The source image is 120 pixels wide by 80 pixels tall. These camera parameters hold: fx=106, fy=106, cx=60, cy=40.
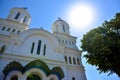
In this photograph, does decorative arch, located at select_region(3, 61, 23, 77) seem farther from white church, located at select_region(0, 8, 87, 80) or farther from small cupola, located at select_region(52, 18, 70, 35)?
small cupola, located at select_region(52, 18, 70, 35)

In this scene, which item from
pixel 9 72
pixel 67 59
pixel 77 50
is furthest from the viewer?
pixel 77 50

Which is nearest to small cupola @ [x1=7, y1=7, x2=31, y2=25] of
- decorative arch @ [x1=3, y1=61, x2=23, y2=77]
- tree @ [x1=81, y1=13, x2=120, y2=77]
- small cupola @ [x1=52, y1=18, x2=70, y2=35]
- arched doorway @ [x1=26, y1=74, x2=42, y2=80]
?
small cupola @ [x1=52, y1=18, x2=70, y2=35]

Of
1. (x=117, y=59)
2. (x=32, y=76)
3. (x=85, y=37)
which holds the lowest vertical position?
(x=32, y=76)

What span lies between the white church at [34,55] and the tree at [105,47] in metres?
5.16

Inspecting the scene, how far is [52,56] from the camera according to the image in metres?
17.9

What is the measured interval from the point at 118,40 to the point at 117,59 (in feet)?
6.76

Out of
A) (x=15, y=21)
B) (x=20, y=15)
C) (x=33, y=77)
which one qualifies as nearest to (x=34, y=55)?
(x=33, y=77)

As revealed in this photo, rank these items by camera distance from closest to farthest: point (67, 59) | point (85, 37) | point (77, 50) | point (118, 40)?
point (118, 40), point (85, 37), point (67, 59), point (77, 50)

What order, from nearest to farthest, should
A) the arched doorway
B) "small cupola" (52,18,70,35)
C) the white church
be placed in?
the white church
the arched doorway
"small cupola" (52,18,70,35)

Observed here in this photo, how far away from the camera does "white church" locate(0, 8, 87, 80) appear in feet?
45.9

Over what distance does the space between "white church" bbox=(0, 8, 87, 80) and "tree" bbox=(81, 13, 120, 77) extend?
16.9 feet

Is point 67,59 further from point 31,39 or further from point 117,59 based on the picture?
point 117,59

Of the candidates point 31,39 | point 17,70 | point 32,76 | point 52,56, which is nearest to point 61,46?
point 52,56

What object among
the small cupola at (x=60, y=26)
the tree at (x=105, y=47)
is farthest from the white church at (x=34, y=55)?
the tree at (x=105, y=47)
